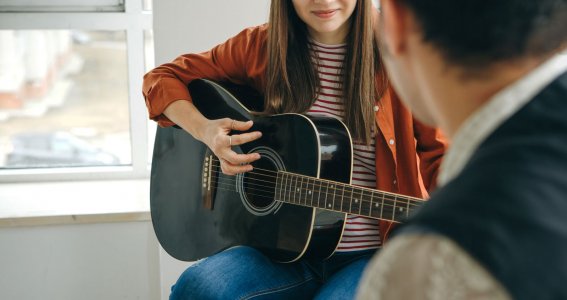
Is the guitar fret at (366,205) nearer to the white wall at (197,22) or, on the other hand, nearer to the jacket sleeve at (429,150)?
the jacket sleeve at (429,150)

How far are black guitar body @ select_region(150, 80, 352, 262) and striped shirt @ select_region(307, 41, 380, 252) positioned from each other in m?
0.08

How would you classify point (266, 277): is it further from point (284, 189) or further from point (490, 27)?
point (490, 27)

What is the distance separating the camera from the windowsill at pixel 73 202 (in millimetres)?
2160

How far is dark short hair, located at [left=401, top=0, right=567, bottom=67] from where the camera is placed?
527 millimetres

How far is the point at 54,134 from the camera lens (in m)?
2.53

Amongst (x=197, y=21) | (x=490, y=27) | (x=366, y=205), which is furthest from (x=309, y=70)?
(x=490, y=27)

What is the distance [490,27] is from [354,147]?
1.05 m

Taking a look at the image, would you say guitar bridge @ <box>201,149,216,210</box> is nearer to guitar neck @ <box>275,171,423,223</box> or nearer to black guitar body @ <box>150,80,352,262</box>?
black guitar body @ <box>150,80,352,262</box>

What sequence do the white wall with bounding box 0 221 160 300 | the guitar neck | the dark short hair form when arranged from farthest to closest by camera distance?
the white wall with bounding box 0 221 160 300 < the guitar neck < the dark short hair

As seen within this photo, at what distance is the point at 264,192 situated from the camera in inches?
62.3

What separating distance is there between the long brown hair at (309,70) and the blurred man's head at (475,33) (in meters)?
0.95

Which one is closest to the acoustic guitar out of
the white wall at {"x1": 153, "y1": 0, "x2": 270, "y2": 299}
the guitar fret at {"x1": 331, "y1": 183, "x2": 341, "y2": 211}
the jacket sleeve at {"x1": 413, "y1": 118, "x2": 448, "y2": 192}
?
the guitar fret at {"x1": 331, "y1": 183, "x2": 341, "y2": 211}

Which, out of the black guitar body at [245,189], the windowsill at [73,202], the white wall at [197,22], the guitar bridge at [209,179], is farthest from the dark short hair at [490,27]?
the windowsill at [73,202]

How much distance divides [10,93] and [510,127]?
7.44 feet
